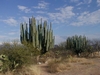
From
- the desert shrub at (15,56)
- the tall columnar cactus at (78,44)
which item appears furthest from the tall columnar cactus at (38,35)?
the tall columnar cactus at (78,44)

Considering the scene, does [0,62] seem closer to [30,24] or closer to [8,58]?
[8,58]

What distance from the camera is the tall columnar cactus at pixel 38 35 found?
19.0 m

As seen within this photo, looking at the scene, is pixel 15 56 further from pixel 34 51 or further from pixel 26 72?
pixel 34 51

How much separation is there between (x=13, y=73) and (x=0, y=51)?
2.69m

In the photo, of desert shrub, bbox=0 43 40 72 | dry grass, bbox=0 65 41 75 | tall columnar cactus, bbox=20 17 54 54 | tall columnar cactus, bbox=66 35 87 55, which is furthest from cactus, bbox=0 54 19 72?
tall columnar cactus, bbox=66 35 87 55

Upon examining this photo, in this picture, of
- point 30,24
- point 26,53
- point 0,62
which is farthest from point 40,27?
point 0,62

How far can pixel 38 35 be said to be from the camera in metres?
19.8

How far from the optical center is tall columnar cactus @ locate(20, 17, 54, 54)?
1904 centimetres

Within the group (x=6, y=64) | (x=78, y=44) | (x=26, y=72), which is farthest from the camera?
(x=78, y=44)

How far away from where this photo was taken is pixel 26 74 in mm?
11648

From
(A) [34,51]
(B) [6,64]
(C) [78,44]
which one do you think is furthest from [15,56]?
(C) [78,44]

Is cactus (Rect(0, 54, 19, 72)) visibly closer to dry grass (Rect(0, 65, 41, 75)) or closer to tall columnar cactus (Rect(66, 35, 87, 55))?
dry grass (Rect(0, 65, 41, 75))

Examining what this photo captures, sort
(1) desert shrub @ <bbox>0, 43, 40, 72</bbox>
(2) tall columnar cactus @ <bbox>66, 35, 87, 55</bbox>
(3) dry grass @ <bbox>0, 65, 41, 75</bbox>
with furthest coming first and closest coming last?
(2) tall columnar cactus @ <bbox>66, 35, 87, 55</bbox>, (1) desert shrub @ <bbox>0, 43, 40, 72</bbox>, (3) dry grass @ <bbox>0, 65, 41, 75</bbox>

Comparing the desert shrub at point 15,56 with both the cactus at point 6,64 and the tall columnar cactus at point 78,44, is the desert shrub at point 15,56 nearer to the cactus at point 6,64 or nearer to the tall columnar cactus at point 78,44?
the cactus at point 6,64
